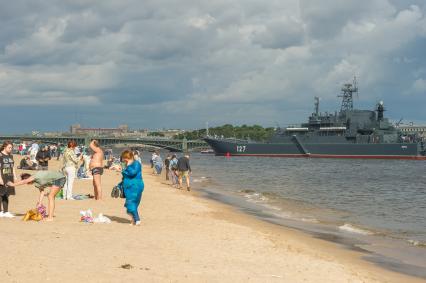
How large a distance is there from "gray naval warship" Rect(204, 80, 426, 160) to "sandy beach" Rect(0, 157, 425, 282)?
88955mm

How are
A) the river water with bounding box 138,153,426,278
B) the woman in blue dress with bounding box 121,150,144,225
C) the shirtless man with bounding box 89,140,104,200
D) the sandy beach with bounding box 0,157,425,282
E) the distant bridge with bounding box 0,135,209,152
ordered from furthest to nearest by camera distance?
the distant bridge with bounding box 0,135,209,152 → the shirtless man with bounding box 89,140,104,200 → the river water with bounding box 138,153,426,278 → the woman in blue dress with bounding box 121,150,144,225 → the sandy beach with bounding box 0,157,425,282

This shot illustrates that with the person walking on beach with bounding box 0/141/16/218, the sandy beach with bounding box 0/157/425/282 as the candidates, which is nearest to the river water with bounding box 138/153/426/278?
the sandy beach with bounding box 0/157/425/282

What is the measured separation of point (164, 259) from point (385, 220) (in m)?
12.5

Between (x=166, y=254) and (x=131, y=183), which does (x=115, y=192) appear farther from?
(x=166, y=254)

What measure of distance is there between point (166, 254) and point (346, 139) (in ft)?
313

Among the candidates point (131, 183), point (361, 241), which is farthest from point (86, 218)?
point (361, 241)

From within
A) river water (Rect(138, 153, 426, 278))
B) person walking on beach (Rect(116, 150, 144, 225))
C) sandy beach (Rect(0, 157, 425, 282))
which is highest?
person walking on beach (Rect(116, 150, 144, 225))

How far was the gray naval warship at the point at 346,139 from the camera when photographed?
9888 centimetres

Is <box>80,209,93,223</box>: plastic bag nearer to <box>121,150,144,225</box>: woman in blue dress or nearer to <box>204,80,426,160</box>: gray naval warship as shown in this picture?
<box>121,150,144,225</box>: woman in blue dress

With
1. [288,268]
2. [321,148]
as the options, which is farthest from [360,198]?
[321,148]

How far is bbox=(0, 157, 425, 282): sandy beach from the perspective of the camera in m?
7.59

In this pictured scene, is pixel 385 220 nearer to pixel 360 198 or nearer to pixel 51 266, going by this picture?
pixel 360 198

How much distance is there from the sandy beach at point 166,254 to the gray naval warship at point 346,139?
292 ft

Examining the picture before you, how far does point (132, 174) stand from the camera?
12.2m
